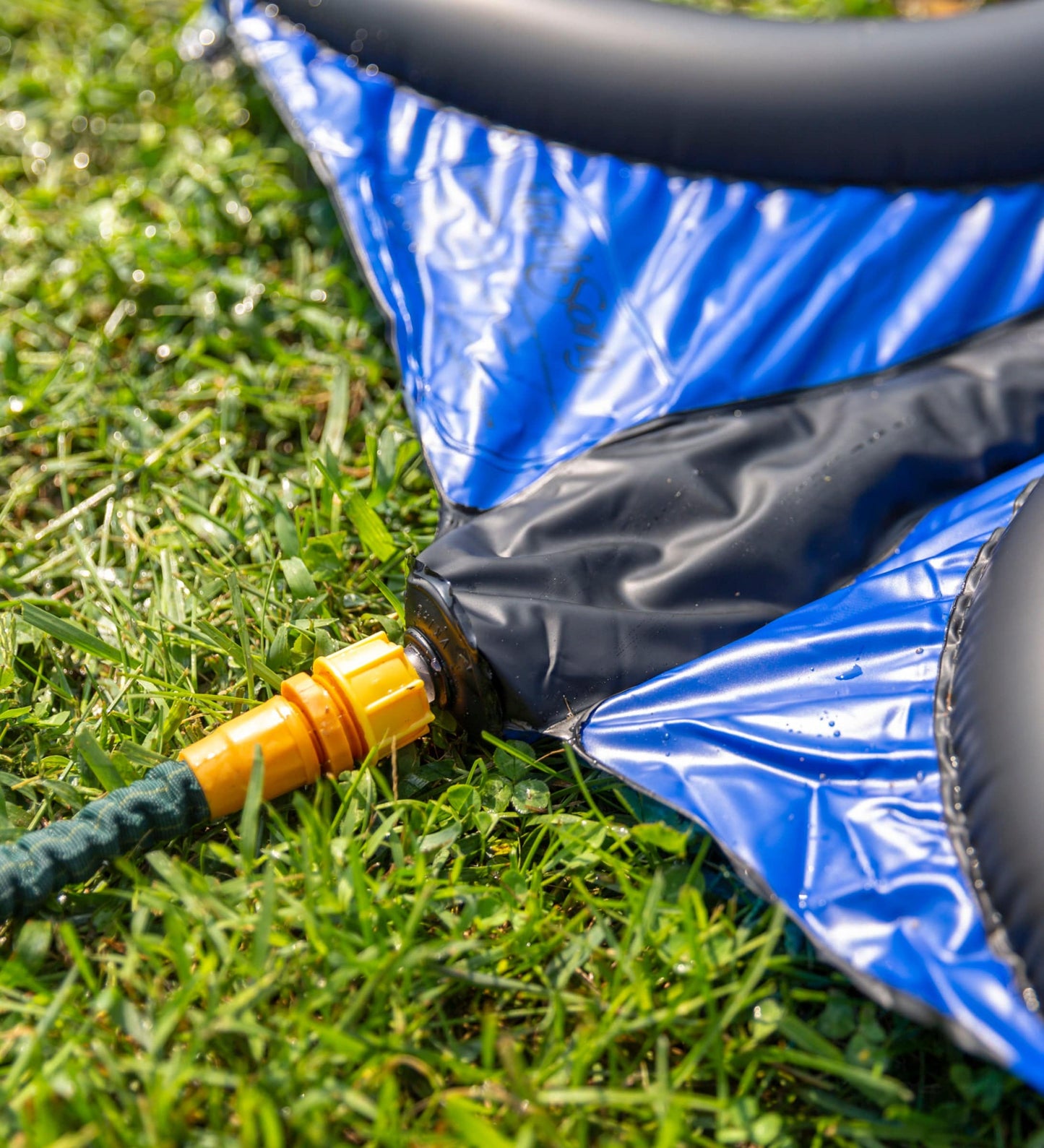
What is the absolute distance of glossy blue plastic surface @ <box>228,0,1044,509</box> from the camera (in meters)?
1.38

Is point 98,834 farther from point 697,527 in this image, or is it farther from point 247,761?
point 697,527

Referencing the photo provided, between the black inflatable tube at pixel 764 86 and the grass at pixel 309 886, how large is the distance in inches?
17.8

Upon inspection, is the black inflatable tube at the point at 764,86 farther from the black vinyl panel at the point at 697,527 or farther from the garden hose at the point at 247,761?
the garden hose at the point at 247,761

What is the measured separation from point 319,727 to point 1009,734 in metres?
0.67

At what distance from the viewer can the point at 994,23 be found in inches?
60.7

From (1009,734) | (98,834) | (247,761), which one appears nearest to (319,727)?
(247,761)

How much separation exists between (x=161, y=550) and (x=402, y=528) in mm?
333

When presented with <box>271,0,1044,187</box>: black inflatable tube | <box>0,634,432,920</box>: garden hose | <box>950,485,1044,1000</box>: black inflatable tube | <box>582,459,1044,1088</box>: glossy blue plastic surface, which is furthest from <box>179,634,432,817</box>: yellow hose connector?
<box>271,0,1044,187</box>: black inflatable tube

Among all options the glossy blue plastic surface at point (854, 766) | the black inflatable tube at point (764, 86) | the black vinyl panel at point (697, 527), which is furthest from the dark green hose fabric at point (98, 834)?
the black inflatable tube at point (764, 86)

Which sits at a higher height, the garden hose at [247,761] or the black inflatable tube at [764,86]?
the black inflatable tube at [764,86]

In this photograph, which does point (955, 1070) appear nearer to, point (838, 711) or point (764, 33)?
point (838, 711)

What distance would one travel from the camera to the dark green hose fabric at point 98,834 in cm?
98

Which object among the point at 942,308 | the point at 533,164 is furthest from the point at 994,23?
the point at 533,164

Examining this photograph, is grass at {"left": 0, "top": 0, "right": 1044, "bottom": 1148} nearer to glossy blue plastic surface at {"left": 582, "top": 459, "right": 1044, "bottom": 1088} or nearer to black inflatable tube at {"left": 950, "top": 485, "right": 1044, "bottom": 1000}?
glossy blue plastic surface at {"left": 582, "top": 459, "right": 1044, "bottom": 1088}
